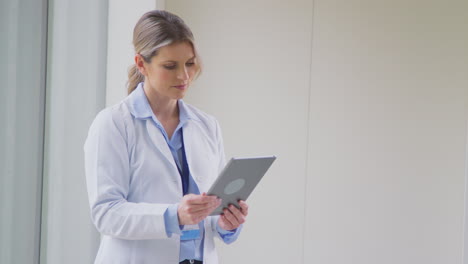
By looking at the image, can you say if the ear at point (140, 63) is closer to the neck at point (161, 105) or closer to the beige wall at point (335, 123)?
the neck at point (161, 105)

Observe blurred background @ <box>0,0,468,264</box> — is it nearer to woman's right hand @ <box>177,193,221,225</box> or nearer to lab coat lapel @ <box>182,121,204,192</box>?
lab coat lapel @ <box>182,121,204,192</box>

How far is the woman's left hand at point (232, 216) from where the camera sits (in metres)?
1.75

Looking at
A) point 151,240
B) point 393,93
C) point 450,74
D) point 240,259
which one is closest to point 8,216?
point 151,240

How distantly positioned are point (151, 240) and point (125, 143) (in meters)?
0.29

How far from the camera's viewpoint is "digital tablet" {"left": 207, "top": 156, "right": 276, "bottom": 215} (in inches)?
59.7

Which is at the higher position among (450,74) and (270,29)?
(270,29)

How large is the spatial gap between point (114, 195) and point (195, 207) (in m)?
0.23

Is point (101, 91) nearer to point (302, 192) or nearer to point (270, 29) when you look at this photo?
point (270, 29)

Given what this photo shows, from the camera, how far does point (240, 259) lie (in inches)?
144

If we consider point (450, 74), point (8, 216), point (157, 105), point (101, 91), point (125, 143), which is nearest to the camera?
point (125, 143)

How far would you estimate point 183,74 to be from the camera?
1.75 metres

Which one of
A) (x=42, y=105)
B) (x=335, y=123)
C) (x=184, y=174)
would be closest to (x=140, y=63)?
(x=184, y=174)

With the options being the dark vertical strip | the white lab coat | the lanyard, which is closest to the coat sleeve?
the white lab coat

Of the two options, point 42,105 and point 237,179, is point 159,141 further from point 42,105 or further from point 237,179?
point 42,105
